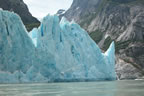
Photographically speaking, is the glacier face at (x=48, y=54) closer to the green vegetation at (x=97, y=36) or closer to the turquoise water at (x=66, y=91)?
the turquoise water at (x=66, y=91)

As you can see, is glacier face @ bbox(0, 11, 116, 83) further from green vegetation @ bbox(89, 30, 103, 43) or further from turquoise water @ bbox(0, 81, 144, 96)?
green vegetation @ bbox(89, 30, 103, 43)

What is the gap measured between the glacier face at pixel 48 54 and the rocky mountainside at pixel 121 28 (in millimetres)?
40674

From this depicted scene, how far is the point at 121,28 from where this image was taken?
13700 centimetres

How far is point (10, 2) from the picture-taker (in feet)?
304

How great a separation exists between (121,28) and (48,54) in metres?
95.6

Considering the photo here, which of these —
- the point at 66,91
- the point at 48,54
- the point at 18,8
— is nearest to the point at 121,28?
the point at 18,8

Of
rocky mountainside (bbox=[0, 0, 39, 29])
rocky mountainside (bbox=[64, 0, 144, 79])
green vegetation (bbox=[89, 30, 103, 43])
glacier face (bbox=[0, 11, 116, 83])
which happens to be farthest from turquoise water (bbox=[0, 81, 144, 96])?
green vegetation (bbox=[89, 30, 103, 43])

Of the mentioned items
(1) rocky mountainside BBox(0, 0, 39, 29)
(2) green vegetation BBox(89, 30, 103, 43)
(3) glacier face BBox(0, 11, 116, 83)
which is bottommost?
(3) glacier face BBox(0, 11, 116, 83)

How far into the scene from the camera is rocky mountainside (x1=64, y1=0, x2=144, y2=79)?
10038 centimetres

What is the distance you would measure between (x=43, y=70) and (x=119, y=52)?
229 feet

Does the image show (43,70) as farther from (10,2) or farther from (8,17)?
(10,2)

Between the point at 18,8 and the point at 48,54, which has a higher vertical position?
the point at 18,8

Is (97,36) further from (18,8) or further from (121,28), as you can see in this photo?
(18,8)

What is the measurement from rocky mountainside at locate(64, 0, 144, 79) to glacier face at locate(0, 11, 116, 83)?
40674 mm
